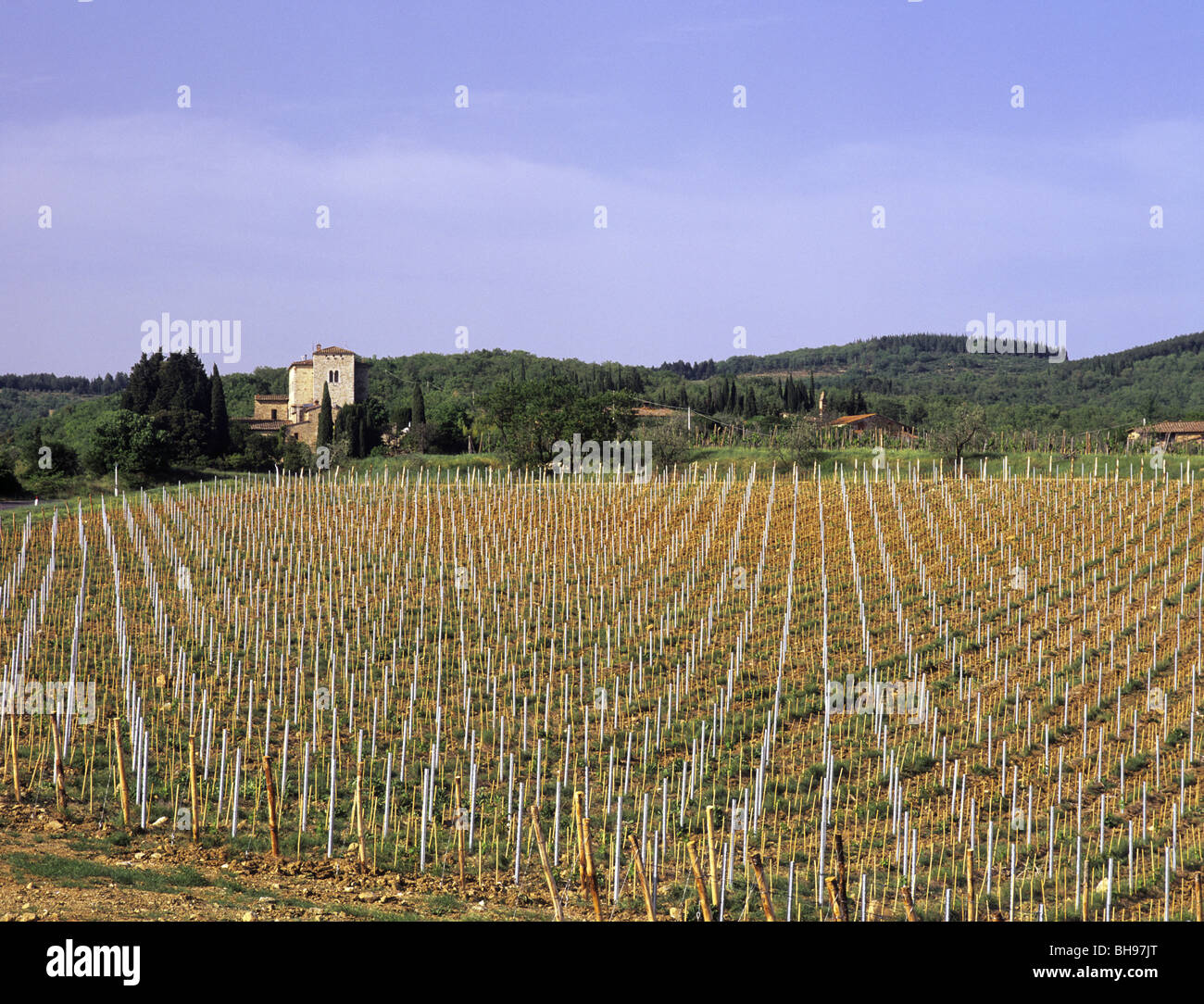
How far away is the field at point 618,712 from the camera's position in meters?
9.73

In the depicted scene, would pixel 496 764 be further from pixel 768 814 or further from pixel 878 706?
pixel 878 706

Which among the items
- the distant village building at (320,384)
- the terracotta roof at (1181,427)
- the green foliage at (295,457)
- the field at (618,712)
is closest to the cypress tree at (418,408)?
the green foliage at (295,457)

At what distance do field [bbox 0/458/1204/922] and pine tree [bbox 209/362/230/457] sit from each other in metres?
39.7

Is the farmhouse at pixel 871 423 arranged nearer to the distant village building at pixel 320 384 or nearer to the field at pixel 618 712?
the distant village building at pixel 320 384

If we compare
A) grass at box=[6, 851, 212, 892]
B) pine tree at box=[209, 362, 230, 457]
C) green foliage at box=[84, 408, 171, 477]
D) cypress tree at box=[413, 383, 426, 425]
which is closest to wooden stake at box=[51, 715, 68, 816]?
grass at box=[6, 851, 212, 892]

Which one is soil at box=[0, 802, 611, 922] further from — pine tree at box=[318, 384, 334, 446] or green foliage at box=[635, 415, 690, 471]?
pine tree at box=[318, 384, 334, 446]

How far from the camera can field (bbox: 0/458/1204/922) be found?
9734mm

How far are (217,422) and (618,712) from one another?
57.0 metres

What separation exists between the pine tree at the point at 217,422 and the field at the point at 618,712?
39650 millimetres

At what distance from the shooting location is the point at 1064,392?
444ft

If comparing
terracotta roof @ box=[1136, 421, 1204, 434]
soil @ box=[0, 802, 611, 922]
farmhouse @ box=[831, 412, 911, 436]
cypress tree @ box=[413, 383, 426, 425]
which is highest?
cypress tree @ box=[413, 383, 426, 425]

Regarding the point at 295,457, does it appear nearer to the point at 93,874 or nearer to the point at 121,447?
the point at 121,447

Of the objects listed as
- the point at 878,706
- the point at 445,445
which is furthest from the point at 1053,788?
the point at 445,445
